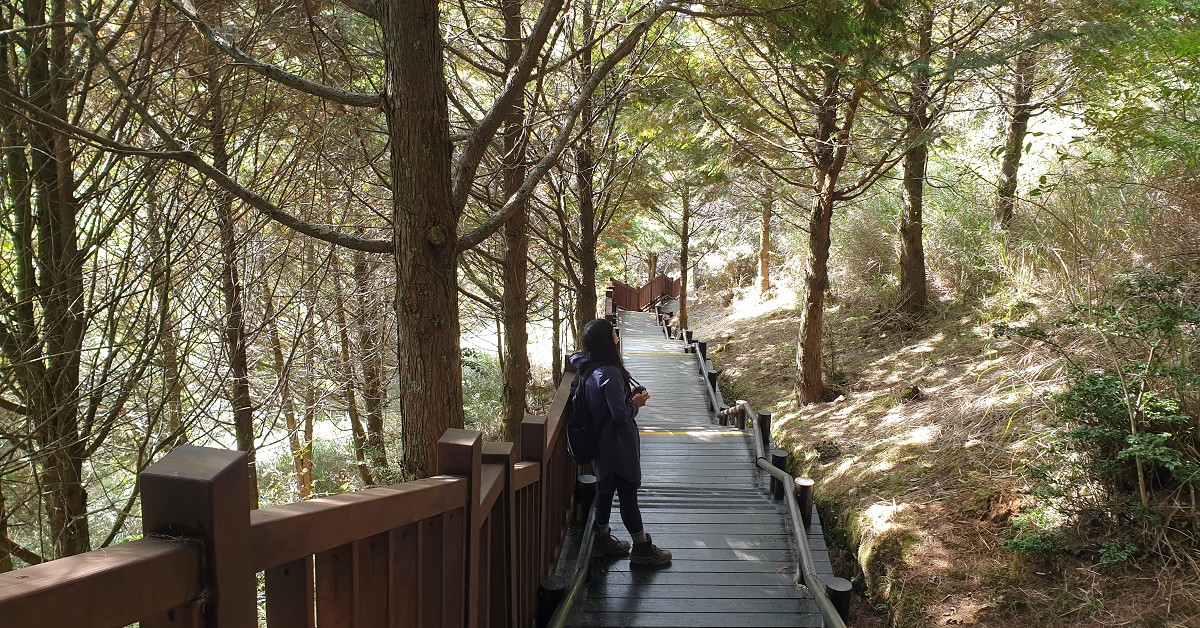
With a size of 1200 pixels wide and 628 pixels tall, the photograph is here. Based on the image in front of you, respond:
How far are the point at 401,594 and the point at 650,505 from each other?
178 inches

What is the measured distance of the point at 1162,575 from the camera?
3.85 m

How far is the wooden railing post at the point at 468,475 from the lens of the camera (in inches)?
93.5

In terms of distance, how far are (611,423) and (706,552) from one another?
5.16ft

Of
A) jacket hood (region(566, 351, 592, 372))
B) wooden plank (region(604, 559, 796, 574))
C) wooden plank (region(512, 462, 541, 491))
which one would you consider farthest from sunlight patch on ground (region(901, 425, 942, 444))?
wooden plank (region(512, 462, 541, 491))

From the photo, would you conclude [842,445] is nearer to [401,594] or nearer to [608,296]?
[401,594]

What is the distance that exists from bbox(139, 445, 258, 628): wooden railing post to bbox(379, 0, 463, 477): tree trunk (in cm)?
219

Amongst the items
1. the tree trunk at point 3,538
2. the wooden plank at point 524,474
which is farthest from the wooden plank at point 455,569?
the tree trunk at point 3,538

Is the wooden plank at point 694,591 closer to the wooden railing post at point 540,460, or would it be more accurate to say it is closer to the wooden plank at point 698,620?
the wooden plank at point 698,620

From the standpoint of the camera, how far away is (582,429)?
463 cm

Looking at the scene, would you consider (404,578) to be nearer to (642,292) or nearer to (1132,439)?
(1132,439)

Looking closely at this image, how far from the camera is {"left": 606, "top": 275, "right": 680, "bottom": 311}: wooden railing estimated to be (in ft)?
87.9

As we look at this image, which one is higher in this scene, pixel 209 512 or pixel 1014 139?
pixel 1014 139

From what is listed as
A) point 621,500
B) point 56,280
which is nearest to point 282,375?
point 56,280

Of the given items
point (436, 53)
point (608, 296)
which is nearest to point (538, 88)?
point (436, 53)
